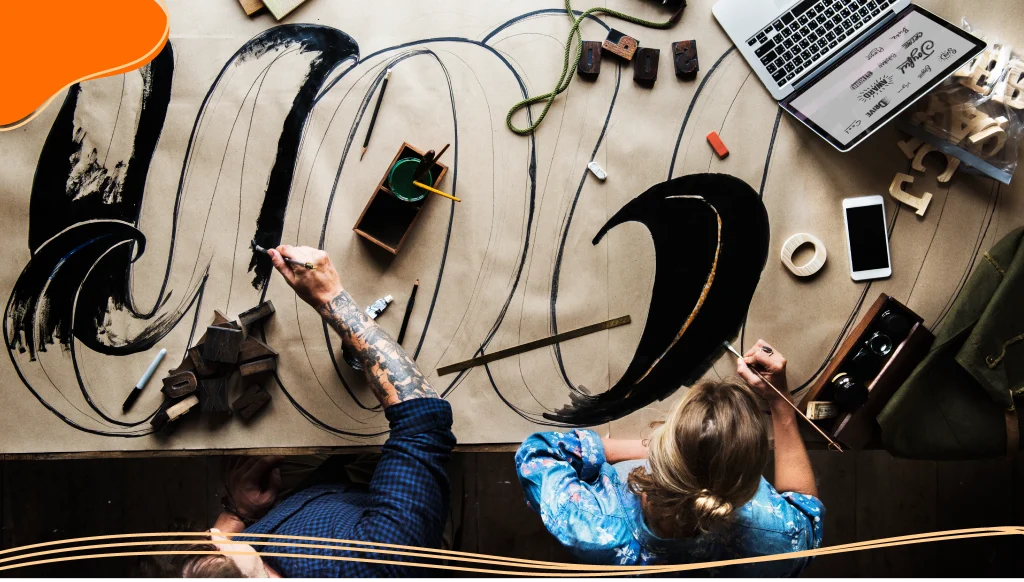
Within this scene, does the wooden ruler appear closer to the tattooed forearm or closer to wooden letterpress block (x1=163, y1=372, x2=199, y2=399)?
the tattooed forearm

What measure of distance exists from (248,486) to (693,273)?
124 cm

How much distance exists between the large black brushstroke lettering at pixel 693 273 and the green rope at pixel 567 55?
0.31 m

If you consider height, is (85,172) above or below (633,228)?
above

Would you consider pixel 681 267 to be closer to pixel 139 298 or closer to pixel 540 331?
pixel 540 331

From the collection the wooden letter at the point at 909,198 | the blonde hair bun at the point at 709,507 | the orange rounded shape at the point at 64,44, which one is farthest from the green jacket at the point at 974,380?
the orange rounded shape at the point at 64,44

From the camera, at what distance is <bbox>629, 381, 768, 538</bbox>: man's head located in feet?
3.36

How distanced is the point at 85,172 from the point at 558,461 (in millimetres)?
1259

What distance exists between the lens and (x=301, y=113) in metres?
1.39

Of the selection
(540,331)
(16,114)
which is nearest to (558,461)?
(540,331)

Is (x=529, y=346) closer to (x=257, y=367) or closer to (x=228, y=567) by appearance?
(x=257, y=367)

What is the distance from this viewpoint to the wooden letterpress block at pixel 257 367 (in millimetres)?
1354

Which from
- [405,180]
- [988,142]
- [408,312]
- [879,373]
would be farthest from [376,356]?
[988,142]

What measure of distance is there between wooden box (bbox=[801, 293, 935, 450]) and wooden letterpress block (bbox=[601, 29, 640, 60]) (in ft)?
2.67

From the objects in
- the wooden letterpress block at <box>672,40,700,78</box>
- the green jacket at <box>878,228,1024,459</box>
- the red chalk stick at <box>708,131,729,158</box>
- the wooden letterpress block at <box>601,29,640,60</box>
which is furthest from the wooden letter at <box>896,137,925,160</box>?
the wooden letterpress block at <box>601,29,640,60</box>
